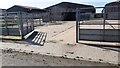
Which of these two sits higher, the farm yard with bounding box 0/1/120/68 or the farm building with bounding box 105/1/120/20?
the farm building with bounding box 105/1/120/20

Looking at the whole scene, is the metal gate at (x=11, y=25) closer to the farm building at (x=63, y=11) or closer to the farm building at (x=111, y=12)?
the farm building at (x=111, y=12)

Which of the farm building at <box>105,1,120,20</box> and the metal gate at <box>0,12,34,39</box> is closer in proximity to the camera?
the farm building at <box>105,1,120,20</box>

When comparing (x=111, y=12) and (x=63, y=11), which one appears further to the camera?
(x=63, y=11)

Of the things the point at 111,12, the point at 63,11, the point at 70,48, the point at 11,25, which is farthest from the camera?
the point at 63,11

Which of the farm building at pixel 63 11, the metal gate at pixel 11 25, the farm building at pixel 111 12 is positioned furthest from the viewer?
the farm building at pixel 63 11

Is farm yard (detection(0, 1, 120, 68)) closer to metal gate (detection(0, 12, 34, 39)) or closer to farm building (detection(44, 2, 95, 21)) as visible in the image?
metal gate (detection(0, 12, 34, 39))

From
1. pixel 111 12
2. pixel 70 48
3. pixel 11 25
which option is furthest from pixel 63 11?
pixel 70 48

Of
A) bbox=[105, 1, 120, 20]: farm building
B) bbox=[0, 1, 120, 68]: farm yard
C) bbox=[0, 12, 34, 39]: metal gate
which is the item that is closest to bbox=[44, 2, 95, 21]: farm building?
bbox=[105, 1, 120, 20]: farm building

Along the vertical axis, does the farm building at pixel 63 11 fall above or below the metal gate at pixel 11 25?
above

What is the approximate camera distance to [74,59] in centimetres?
673

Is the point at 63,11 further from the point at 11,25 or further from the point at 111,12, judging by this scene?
the point at 111,12

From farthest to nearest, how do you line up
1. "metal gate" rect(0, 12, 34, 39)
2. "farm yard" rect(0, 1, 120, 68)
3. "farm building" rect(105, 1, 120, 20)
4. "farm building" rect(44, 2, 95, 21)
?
"farm building" rect(44, 2, 95, 21) → "metal gate" rect(0, 12, 34, 39) → "farm building" rect(105, 1, 120, 20) → "farm yard" rect(0, 1, 120, 68)

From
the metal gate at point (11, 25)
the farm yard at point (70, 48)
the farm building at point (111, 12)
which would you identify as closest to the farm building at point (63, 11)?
the farm building at point (111, 12)

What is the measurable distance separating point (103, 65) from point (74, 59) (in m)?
1.20
